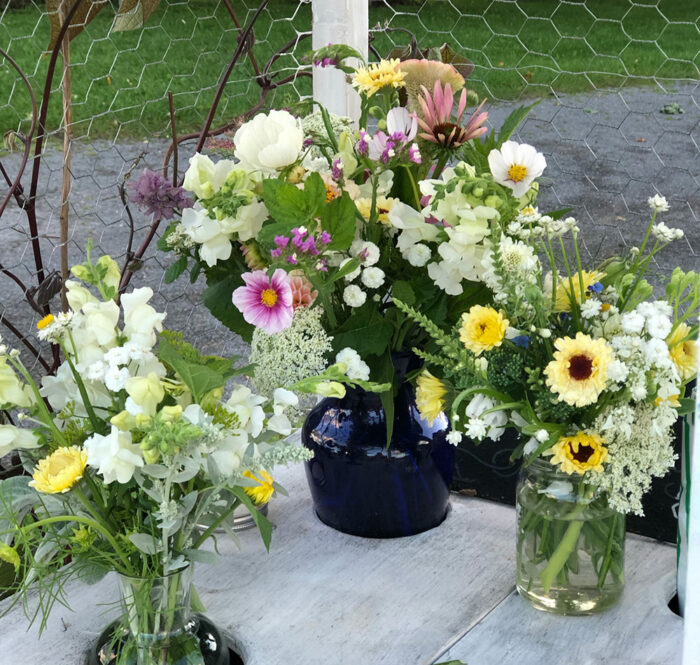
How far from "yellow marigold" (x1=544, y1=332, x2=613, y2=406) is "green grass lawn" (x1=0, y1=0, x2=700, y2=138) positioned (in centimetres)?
103

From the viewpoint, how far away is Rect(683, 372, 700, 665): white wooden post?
45cm

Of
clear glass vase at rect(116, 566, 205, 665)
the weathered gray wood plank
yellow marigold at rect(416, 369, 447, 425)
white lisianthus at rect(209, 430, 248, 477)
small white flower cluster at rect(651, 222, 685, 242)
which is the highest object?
small white flower cluster at rect(651, 222, 685, 242)

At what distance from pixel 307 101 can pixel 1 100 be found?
3.18 metres

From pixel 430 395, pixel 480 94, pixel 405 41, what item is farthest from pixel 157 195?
pixel 405 41

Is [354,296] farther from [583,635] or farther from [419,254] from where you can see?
[583,635]

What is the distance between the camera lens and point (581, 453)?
0.68 meters

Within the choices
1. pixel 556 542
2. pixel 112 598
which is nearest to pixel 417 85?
pixel 556 542

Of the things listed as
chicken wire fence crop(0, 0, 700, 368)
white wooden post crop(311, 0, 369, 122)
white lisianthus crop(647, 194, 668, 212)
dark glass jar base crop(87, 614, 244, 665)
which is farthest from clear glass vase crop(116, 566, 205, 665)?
chicken wire fence crop(0, 0, 700, 368)

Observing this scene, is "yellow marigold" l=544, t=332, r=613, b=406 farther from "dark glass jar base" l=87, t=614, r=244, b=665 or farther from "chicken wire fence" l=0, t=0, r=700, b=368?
"chicken wire fence" l=0, t=0, r=700, b=368

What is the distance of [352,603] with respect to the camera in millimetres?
812

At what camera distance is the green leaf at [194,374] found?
0.61 metres

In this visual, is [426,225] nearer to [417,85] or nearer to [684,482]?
[417,85]

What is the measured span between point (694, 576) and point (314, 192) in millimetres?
372

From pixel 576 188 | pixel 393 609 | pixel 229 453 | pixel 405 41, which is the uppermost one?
pixel 229 453
